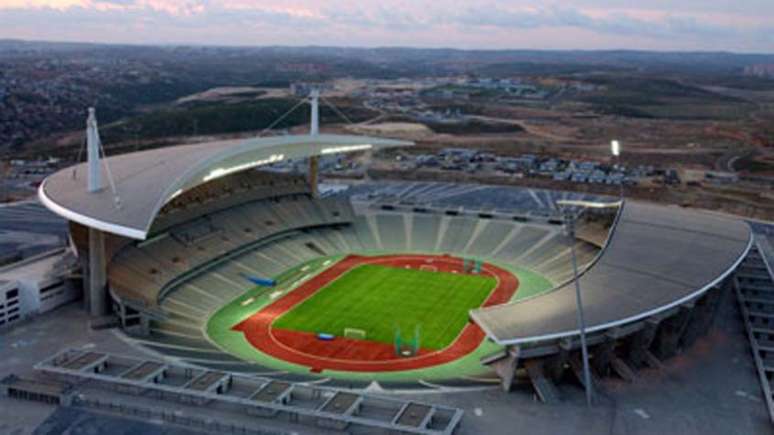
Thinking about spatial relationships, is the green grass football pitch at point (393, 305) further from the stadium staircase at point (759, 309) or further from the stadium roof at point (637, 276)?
the stadium staircase at point (759, 309)

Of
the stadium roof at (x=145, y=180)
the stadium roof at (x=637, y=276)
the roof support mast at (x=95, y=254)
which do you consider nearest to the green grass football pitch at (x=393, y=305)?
the stadium roof at (x=637, y=276)

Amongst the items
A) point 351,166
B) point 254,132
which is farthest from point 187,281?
point 254,132

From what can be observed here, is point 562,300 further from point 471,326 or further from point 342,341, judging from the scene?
point 342,341

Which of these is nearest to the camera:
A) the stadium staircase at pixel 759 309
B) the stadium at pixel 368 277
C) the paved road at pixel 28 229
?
the stadium at pixel 368 277

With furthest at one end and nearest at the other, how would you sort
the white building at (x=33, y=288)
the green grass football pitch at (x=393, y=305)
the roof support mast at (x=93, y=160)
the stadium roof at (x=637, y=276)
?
the green grass football pitch at (x=393, y=305) < the roof support mast at (x=93, y=160) < the white building at (x=33, y=288) < the stadium roof at (x=637, y=276)

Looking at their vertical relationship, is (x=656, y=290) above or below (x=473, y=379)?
above
